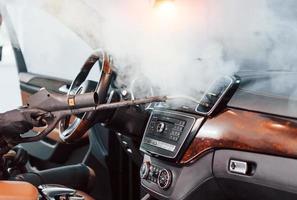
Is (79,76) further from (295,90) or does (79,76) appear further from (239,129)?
(295,90)

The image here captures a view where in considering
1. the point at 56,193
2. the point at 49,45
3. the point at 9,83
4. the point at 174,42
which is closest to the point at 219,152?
the point at 174,42

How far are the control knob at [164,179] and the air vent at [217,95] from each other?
0.28 m

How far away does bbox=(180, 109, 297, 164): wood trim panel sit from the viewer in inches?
59.9

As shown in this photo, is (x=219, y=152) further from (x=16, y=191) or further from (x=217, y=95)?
(x=16, y=191)

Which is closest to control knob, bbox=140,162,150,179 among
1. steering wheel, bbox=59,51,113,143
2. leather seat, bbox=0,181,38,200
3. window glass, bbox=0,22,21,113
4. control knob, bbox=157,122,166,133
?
control knob, bbox=157,122,166,133

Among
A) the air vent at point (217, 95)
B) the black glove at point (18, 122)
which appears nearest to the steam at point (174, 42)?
the air vent at point (217, 95)

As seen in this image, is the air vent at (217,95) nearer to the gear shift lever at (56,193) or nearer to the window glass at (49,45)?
the gear shift lever at (56,193)

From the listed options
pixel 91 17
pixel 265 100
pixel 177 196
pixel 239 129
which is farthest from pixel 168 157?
pixel 91 17

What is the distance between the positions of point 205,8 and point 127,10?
0.51m

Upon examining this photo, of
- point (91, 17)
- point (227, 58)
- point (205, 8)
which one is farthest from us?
point (205, 8)

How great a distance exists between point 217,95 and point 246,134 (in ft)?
0.60

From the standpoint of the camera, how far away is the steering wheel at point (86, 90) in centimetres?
169

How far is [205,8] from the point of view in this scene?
2387mm

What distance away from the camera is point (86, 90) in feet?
6.06
